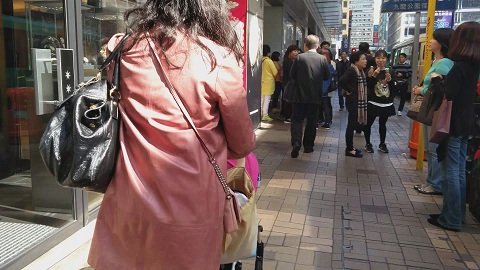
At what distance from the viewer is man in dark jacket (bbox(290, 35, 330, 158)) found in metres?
6.70

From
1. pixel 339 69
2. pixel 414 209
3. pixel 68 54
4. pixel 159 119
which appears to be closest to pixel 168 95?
pixel 159 119

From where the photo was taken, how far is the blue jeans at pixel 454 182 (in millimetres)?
3842

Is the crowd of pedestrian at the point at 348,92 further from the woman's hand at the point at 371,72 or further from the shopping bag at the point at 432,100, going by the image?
the shopping bag at the point at 432,100

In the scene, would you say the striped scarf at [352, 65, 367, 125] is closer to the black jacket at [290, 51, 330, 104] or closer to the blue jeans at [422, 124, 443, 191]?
the black jacket at [290, 51, 330, 104]

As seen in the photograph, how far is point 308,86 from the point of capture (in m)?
6.66

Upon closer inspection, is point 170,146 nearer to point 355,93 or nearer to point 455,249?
point 455,249

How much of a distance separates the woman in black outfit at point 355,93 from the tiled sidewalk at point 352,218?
0.50 meters

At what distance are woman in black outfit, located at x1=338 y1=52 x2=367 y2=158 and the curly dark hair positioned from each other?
5468 mm

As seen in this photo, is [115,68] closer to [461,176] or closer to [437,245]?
[437,245]

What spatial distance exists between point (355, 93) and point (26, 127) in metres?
4.73

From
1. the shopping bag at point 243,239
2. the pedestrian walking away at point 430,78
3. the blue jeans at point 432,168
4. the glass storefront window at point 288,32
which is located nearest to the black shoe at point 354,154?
the pedestrian walking away at point 430,78

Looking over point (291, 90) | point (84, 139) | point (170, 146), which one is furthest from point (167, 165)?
point (291, 90)

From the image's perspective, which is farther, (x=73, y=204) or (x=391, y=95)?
(x=391, y=95)

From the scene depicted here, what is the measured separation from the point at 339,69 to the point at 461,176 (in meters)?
8.19
